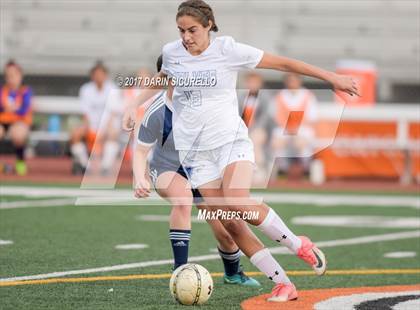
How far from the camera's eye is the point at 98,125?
55.8 ft

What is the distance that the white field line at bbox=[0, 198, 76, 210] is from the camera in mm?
12020

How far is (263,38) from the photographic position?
22922 mm

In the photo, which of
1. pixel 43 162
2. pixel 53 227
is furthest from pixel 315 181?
pixel 53 227

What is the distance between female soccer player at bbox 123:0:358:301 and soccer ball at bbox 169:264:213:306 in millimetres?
421

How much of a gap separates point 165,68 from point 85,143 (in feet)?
34.9

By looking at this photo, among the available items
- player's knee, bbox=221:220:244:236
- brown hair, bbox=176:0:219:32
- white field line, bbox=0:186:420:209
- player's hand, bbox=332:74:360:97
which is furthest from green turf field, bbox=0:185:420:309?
brown hair, bbox=176:0:219:32

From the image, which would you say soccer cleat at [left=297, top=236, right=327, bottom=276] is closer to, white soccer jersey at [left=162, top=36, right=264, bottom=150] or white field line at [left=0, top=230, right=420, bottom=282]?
white soccer jersey at [left=162, top=36, right=264, bottom=150]

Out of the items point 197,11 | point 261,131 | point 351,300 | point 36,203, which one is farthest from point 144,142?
point 261,131

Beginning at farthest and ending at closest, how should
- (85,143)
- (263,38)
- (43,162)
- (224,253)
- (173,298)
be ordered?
(263,38)
(43,162)
(85,143)
(224,253)
(173,298)

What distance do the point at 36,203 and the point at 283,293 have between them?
6.85 metres

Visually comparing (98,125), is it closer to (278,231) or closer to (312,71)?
(278,231)

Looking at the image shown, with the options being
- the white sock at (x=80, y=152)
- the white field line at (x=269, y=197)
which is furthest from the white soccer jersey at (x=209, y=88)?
the white sock at (x=80, y=152)

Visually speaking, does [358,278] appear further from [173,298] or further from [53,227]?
[53,227]

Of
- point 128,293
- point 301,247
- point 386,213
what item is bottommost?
point 386,213
